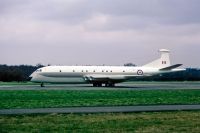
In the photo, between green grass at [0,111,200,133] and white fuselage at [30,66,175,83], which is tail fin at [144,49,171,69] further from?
green grass at [0,111,200,133]

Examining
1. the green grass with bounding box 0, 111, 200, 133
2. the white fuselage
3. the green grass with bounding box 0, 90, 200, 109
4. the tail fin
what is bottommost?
the green grass with bounding box 0, 111, 200, 133

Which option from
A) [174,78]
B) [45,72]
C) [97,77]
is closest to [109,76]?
[97,77]

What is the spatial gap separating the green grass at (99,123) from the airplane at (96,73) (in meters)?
40.0

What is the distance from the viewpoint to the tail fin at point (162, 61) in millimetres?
62938

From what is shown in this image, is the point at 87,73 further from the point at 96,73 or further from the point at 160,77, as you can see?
the point at 160,77

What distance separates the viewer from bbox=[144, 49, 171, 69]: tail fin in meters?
62.9

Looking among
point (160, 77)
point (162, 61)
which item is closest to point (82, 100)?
point (162, 61)

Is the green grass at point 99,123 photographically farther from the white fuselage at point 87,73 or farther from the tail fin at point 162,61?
the tail fin at point 162,61

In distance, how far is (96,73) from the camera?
5841 cm

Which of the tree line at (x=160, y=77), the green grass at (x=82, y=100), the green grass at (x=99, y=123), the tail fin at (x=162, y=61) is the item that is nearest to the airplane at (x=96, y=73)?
the tail fin at (x=162, y=61)

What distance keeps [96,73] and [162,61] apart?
12063 mm

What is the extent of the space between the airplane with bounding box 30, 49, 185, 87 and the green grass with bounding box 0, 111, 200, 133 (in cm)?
4001

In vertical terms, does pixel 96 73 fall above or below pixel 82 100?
above

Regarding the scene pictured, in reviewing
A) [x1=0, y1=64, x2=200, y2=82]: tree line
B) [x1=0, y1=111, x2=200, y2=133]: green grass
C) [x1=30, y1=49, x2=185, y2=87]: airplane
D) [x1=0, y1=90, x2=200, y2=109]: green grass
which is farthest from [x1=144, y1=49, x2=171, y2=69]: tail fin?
[x1=0, y1=111, x2=200, y2=133]: green grass
